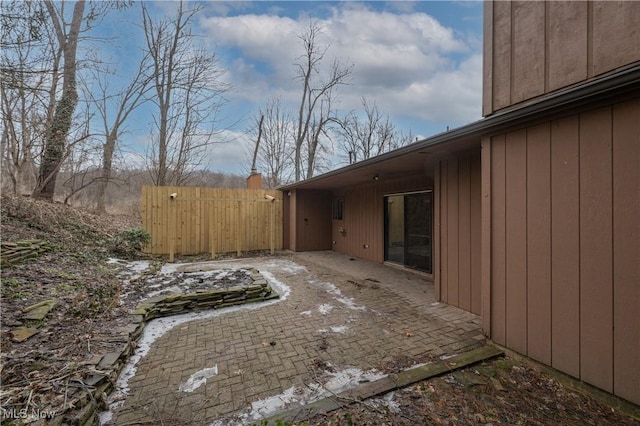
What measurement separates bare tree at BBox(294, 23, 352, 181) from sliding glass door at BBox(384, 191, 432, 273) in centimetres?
852

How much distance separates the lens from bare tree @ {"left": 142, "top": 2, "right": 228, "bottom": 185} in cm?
1020

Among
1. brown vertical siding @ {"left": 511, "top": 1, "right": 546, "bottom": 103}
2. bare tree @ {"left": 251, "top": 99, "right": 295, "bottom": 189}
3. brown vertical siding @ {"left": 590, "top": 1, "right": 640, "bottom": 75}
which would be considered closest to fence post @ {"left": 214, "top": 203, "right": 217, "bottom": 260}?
brown vertical siding @ {"left": 511, "top": 1, "right": 546, "bottom": 103}

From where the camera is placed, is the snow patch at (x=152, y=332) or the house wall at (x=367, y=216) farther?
the house wall at (x=367, y=216)

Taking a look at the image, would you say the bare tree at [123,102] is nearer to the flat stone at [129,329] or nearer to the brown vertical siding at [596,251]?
the flat stone at [129,329]

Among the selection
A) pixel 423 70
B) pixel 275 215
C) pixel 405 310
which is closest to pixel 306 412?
pixel 405 310

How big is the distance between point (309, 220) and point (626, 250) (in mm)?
7604

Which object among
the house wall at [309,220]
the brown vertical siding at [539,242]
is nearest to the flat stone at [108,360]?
the brown vertical siding at [539,242]

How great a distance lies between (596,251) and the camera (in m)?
2.04

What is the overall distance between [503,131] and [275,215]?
23.6 feet

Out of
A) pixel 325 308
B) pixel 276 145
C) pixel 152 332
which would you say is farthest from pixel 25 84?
pixel 276 145

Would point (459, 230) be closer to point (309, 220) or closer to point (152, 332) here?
point (152, 332)

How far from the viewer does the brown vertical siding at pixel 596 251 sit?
6.49 feet

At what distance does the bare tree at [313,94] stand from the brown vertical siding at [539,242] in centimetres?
1238

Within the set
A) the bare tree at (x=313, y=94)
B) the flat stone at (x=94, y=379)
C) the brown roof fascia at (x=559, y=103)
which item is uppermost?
the bare tree at (x=313, y=94)
